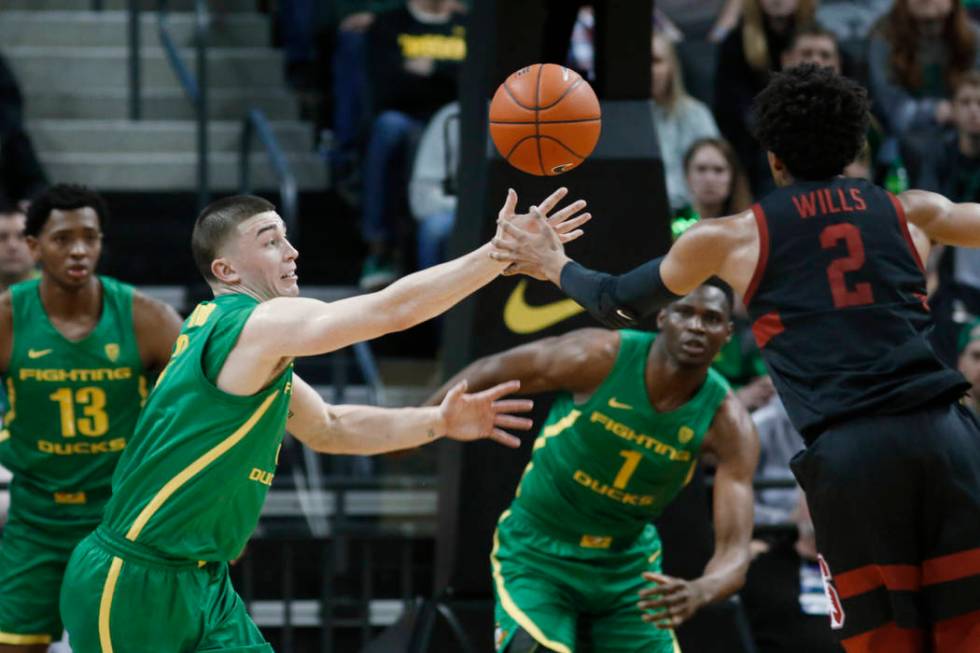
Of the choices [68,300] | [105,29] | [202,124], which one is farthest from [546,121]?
[105,29]

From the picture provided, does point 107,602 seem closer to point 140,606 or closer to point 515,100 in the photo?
point 140,606

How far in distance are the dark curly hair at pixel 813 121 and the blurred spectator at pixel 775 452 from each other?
3626 millimetres

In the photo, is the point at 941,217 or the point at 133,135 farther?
the point at 133,135

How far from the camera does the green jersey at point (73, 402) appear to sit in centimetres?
657

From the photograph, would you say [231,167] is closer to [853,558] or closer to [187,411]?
[187,411]

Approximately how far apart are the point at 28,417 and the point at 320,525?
2.43 m

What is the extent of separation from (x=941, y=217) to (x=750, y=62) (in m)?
5.22

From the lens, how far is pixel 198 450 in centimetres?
480

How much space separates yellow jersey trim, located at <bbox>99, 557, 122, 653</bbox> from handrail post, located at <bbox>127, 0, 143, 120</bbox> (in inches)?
249

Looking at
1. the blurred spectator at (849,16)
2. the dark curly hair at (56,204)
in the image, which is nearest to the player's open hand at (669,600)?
the dark curly hair at (56,204)

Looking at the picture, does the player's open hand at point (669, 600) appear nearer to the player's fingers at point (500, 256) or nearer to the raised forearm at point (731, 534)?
the raised forearm at point (731, 534)

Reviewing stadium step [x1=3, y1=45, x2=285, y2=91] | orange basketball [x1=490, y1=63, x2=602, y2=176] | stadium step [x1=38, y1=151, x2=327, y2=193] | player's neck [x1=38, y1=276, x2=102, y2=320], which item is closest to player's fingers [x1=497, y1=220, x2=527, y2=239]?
orange basketball [x1=490, y1=63, x2=602, y2=176]

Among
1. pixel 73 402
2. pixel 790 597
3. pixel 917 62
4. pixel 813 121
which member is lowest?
pixel 790 597

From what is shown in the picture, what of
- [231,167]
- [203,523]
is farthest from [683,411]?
[231,167]
